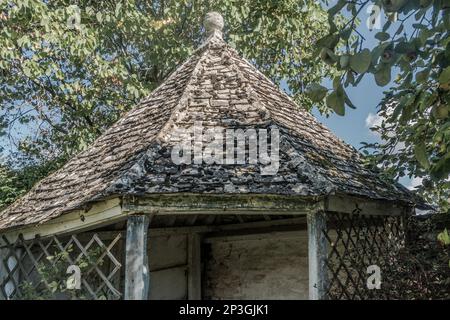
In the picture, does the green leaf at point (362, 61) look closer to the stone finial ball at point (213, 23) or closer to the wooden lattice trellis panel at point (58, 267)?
the wooden lattice trellis panel at point (58, 267)

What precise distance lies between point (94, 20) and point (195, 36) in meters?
3.36

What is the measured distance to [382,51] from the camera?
2.91 m

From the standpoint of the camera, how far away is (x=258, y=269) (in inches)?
324

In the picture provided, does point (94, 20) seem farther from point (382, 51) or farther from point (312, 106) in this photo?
point (382, 51)

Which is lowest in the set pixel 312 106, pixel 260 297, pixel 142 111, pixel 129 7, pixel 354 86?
pixel 260 297

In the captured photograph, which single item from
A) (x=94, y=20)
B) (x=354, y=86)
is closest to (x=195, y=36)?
(x=94, y=20)

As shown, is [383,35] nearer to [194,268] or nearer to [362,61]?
[362,61]

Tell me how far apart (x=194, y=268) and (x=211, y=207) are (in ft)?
12.1

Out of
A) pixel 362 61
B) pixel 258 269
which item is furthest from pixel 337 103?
pixel 258 269

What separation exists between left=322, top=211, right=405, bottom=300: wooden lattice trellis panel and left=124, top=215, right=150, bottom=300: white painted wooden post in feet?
6.31

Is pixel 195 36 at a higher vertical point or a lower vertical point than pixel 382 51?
higher

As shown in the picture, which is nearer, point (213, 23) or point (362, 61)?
point (362, 61)
